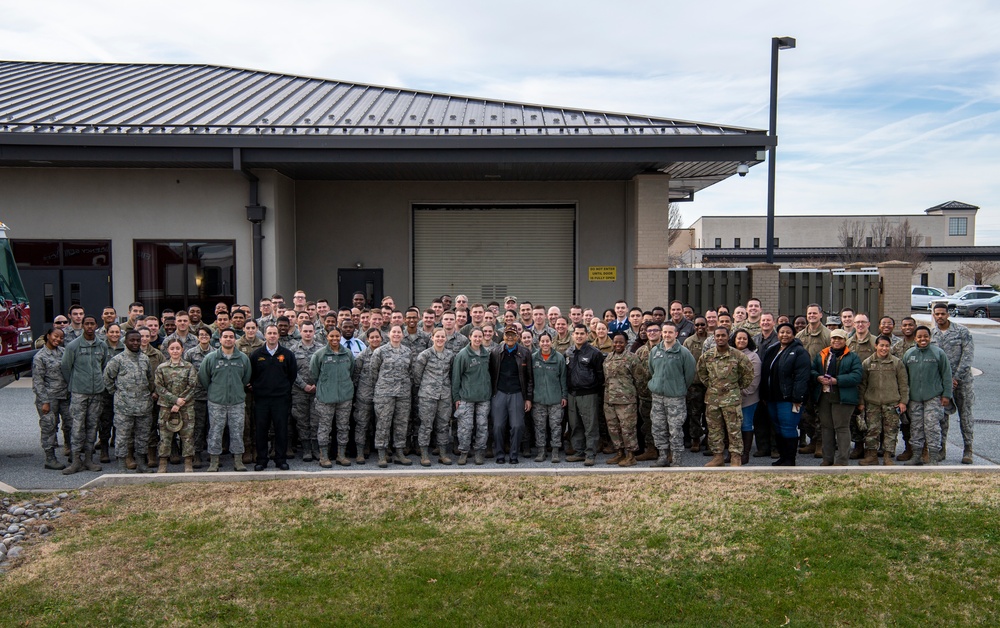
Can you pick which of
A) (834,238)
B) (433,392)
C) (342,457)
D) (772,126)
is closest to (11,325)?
(342,457)

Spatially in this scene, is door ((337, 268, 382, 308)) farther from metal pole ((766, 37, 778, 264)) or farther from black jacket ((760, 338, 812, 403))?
black jacket ((760, 338, 812, 403))

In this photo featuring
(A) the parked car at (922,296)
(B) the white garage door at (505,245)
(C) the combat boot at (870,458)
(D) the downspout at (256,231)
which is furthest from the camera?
(A) the parked car at (922,296)

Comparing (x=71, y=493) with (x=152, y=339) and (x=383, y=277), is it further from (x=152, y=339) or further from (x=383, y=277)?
(x=383, y=277)

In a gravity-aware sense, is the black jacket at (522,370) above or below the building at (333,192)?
below

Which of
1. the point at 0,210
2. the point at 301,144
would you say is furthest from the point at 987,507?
the point at 0,210

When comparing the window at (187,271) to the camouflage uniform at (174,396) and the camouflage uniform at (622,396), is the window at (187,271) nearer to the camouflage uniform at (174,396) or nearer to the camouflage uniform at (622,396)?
the camouflage uniform at (174,396)

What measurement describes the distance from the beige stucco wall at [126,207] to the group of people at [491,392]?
5755mm

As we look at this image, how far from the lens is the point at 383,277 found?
17375 millimetres

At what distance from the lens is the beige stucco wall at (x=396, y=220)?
1719cm

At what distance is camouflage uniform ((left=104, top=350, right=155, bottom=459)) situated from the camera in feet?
28.7

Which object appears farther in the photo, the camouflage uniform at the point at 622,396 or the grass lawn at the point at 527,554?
the camouflage uniform at the point at 622,396

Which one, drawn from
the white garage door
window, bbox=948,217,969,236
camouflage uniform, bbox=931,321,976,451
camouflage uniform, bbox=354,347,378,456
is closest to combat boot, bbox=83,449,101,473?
camouflage uniform, bbox=354,347,378,456

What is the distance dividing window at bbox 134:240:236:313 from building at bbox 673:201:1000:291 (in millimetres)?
44078

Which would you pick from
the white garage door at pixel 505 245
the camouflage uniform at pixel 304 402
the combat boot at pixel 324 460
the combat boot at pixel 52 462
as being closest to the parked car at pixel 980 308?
the white garage door at pixel 505 245
